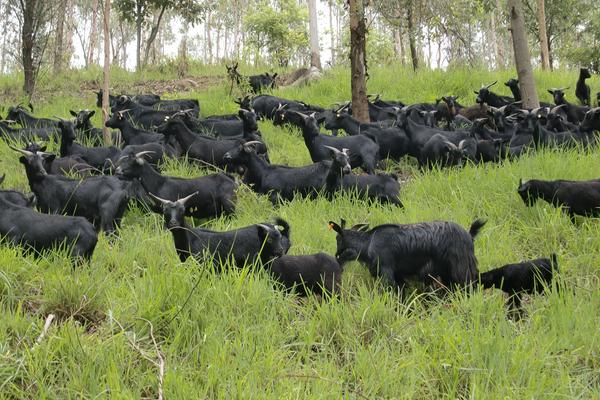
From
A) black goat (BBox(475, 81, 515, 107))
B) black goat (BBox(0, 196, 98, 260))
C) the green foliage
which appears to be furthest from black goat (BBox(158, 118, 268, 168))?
the green foliage

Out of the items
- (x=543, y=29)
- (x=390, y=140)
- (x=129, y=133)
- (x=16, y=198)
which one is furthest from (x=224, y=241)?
(x=543, y=29)

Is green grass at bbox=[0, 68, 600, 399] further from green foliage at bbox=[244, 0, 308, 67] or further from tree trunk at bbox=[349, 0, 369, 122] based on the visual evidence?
green foliage at bbox=[244, 0, 308, 67]

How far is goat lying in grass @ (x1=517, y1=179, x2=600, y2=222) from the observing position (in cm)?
754

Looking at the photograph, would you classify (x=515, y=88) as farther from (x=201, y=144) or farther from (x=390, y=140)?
(x=201, y=144)

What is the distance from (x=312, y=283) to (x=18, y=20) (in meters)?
15.0

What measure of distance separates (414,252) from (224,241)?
191 centimetres

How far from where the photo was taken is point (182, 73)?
78.6 ft

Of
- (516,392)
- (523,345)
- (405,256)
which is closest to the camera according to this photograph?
(516,392)

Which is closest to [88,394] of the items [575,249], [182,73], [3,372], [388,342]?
[3,372]

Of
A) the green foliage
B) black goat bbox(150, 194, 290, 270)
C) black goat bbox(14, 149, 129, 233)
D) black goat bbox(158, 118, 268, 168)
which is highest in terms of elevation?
the green foliage

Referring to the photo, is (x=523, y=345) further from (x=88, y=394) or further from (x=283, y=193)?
(x=283, y=193)

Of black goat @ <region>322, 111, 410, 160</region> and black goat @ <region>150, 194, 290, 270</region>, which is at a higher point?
black goat @ <region>322, 111, 410, 160</region>

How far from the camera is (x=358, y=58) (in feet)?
42.8

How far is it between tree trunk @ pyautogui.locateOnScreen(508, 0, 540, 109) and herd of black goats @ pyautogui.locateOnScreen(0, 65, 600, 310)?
18.8 inches
